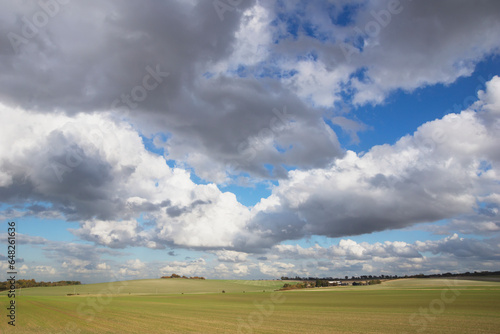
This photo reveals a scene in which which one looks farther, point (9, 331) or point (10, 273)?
point (10, 273)

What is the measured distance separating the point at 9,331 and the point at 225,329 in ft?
70.4

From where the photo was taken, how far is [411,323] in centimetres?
3512

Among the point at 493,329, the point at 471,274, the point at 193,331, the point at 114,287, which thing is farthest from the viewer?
the point at 471,274

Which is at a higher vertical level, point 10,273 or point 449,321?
point 10,273

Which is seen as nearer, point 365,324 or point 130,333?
point 130,333

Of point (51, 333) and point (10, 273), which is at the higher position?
point (10, 273)

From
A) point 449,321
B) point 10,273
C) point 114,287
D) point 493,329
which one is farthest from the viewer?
point 114,287

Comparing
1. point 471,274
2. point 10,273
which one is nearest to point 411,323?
point 10,273

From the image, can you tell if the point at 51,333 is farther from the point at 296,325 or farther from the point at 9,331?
the point at 296,325

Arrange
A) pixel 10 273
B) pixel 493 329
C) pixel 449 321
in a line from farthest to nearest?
pixel 10 273 < pixel 449 321 < pixel 493 329

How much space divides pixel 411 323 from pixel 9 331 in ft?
135

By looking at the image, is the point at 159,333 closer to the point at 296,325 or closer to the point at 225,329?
the point at 225,329

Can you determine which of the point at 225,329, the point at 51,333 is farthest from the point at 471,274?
the point at 51,333

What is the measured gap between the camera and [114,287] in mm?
183125
